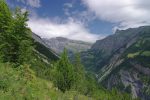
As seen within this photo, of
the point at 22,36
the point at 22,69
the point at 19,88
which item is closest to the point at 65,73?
the point at 22,36

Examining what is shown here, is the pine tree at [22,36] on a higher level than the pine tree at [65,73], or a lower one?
higher

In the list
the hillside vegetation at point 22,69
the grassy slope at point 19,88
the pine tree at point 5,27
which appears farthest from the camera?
the pine tree at point 5,27

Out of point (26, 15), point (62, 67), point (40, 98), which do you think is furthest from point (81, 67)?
point (40, 98)

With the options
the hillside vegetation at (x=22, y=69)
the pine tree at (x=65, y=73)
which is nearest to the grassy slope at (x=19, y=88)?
the hillside vegetation at (x=22, y=69)

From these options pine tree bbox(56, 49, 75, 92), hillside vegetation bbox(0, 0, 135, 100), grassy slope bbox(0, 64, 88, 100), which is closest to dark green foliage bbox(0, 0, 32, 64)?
hillside vegetation bbox(0, 0, 135, 100)

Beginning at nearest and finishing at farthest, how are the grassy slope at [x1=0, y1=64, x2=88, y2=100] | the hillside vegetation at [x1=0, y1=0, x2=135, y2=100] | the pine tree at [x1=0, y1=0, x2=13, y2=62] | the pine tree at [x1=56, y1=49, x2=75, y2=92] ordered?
the grassy slope at [x1=0, y1=64, x2=88, y2=100] < the hillside vegetation at [x1=0, y1=0, x2=135, y2=100] < the pine tree at [x1=0, y1=0, x2=13, y2=62] < the pine tree at [x1=56, y1=49, x2=75, y2=92]

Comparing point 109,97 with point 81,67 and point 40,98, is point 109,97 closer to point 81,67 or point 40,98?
point 81,67

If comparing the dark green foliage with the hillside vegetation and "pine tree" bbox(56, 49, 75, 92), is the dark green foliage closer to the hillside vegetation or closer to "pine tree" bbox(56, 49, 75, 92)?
the hillside vegetation

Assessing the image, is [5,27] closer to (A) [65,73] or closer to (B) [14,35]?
(B) [14,35]

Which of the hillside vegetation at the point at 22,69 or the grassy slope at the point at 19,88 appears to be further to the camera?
the hillside vegetation at the point at 22,69

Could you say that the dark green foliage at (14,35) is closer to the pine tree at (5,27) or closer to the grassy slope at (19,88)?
the pine tree at (5,27)

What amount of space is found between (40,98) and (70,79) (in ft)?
243

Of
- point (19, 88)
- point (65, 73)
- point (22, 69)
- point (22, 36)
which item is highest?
point (22, 36)

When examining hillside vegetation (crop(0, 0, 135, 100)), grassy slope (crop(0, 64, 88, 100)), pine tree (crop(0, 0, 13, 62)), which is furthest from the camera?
pine tree (crop(0, 0, 13, 62))
